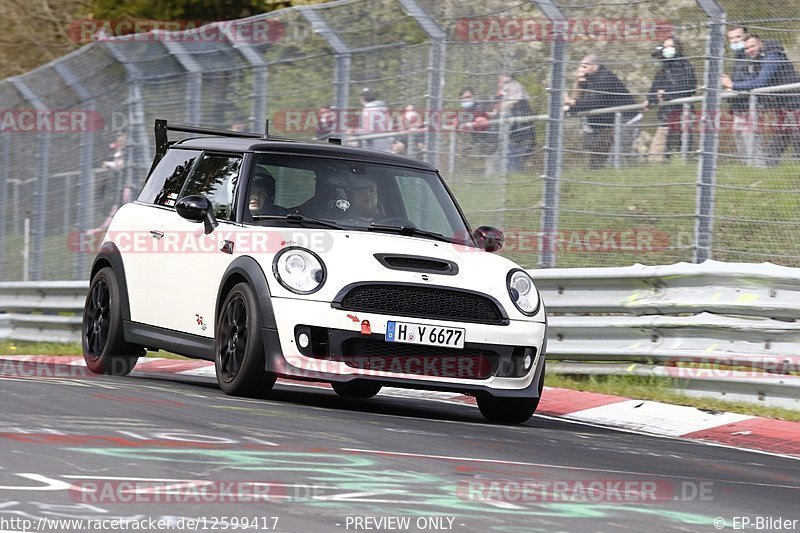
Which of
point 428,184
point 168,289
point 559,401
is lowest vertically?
point 559,401

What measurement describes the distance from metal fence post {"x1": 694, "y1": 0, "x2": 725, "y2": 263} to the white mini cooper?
1886 mm

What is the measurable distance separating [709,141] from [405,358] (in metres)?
3.54

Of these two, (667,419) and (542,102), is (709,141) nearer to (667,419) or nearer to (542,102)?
(542,102)

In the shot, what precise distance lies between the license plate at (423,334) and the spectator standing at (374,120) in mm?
5335

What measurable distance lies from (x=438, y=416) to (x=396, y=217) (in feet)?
4.07

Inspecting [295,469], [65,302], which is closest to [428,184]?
[295,469]

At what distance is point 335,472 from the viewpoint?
584 centimetres

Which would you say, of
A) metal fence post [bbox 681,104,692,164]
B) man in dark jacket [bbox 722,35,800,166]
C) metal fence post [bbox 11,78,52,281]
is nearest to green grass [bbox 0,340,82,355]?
metal fence post [bbox 11,78,52,281]

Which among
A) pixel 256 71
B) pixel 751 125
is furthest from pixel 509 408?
pixel 256 71

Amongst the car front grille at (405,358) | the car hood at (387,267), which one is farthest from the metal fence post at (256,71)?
the car front grille at (405,358)

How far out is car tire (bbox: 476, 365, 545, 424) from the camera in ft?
28.6

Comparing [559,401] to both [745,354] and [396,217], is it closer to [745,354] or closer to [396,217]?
[745,354]

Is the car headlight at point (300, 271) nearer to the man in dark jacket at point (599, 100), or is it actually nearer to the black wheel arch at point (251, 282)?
the black wheel arch at point (251, 282)

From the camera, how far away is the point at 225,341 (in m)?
8.69
